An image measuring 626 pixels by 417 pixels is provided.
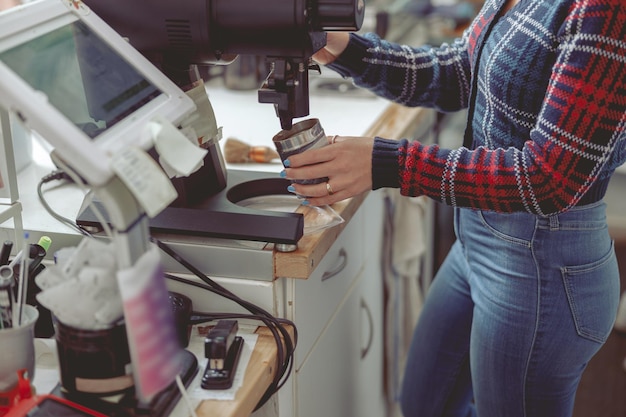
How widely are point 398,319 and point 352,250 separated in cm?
55

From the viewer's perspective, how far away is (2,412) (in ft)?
2.97

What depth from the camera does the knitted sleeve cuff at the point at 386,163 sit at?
1093 mm

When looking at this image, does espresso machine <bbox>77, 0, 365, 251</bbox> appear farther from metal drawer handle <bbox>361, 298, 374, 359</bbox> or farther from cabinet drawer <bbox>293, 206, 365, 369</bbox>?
metal drawer handle <bbox>361, 298, 374, 359</bbox>

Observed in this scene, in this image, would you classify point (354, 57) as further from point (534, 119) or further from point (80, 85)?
point (80, 85)

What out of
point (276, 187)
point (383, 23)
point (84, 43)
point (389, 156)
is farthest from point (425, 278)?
point (84, 43)

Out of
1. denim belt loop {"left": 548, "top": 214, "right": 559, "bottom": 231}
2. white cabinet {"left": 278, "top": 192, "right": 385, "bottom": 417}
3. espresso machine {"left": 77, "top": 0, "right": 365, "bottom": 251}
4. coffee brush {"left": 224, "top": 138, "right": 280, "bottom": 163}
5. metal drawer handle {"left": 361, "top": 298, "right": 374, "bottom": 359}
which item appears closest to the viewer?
espresso machine {"left": 77, "top": 0, "right": 365, "bottom": 251}

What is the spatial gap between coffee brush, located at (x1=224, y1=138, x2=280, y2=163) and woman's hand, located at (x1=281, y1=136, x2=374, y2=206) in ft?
1.23

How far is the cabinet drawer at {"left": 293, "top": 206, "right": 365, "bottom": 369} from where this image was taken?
4.09ft

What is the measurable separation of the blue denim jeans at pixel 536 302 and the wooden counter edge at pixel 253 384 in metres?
0.34

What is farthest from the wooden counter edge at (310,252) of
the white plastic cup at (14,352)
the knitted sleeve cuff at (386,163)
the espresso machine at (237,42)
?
the white plastic cup at (14,352)

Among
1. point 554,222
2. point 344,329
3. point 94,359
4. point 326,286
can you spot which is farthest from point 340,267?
point 94,359

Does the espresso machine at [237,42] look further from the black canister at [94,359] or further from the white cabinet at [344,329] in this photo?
the black canister at [94,359]

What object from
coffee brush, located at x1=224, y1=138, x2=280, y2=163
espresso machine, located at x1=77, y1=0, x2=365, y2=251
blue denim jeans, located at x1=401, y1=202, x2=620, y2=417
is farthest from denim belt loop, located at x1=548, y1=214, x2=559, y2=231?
coffee brush, located at x1=224, y1=138, x2=280, y2=163

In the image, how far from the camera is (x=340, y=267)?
1.47 metres
